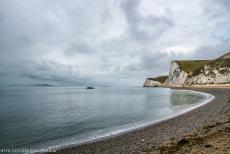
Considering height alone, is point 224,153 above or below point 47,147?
above

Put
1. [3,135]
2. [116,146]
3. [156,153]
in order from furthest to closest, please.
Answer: [3,135], [116,146], [156,153]

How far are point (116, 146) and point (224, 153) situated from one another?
988 centimetres

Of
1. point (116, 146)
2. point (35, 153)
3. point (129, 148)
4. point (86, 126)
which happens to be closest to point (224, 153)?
point (129, 148)

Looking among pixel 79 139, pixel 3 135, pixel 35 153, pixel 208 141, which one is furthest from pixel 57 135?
Answer: pixel 208 141

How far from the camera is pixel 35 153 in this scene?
21828mm

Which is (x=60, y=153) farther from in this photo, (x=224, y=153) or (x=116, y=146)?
(x=224, y=153)

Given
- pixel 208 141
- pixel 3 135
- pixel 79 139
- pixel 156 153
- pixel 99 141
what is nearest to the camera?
pixel 156 153

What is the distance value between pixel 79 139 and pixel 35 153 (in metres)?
6.31

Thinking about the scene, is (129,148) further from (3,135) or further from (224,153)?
(3,135)

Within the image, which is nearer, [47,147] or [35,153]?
[35,153]

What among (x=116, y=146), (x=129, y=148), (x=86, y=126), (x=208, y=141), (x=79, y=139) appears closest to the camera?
(x=208, y=141)

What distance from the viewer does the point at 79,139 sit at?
27.4 m

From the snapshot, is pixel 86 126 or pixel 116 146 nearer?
pixel 116 146

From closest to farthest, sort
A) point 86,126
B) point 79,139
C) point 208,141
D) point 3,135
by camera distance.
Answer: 1. point 208,141
2. point 79,139
3. point 3,135
4. point 86,126
